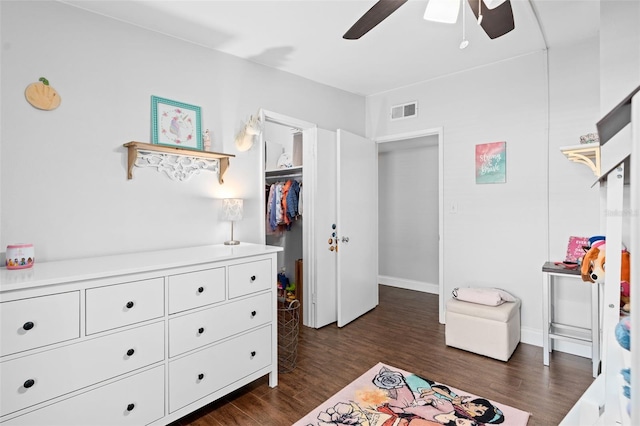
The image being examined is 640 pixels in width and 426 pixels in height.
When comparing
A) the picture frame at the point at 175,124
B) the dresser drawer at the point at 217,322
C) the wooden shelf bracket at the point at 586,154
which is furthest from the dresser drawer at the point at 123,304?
the wooden shelf bracket at the point at 586,154

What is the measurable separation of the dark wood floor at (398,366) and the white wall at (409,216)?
1.46 metres

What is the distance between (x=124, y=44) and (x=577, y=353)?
4.32m

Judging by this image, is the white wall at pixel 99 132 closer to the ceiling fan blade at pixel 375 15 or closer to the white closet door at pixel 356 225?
the white closet door at pixel 356 225

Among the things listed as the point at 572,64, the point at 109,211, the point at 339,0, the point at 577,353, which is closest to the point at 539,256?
the point at 577,353

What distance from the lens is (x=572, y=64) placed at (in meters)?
2.89

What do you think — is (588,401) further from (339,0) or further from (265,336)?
(339,0)

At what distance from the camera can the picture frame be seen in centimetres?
248

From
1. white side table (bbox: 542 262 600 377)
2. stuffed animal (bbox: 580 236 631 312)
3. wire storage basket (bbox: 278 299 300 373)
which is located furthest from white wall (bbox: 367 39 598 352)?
wire storage basket (bbox: 278 299 300 373)

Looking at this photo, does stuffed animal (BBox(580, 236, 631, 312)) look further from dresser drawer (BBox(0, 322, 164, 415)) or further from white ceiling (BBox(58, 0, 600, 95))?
dresser drawer (BBox(0, 322, 164, 415))

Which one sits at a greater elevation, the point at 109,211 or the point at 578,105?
the point at 578,105

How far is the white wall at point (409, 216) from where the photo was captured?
4.93 meters

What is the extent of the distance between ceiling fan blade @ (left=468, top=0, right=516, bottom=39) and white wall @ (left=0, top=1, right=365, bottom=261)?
198cm

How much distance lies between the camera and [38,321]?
1.50 m

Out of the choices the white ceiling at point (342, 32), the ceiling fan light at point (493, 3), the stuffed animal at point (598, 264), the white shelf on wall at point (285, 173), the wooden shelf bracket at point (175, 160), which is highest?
the white ceiling at point (342, 32)
